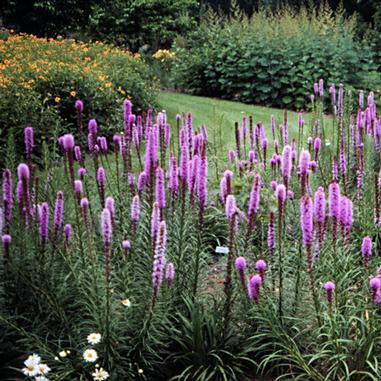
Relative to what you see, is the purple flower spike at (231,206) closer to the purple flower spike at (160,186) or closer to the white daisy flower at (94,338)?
the purple flower spike at (160,186)

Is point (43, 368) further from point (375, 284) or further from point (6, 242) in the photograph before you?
point (375, 284)

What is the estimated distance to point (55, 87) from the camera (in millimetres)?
8414

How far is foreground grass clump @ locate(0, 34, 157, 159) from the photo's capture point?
7297mm

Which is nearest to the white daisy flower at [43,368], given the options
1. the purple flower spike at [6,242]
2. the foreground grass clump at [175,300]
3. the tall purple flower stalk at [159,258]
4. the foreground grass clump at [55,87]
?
the foreground grass clump at [175,300]

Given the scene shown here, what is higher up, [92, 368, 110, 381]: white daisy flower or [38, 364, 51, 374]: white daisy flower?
[38, 364, 51, 374]: white daisy flower

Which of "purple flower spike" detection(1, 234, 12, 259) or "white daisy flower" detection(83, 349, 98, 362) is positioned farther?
"purple flower spike" detection(1, 234, 12, 259)

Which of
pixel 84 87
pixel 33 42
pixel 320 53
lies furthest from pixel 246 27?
pixel 84 87

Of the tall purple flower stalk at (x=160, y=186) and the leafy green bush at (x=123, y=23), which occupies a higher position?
the leafy green bush at (x=123, y=23)

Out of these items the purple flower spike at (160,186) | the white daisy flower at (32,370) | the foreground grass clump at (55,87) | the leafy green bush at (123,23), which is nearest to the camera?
the white daisy flower at (32,370)

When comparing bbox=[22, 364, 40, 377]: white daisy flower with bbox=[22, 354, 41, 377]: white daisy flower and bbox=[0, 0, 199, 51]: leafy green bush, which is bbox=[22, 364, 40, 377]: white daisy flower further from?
bbox=[0, 0, 199, 51]: leafy green bush

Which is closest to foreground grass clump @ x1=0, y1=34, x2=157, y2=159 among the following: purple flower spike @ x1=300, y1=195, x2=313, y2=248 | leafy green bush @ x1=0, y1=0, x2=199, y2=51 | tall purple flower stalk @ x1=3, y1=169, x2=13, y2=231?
tall purple flower stalk @ x1=3, y1=169, x2=13, y2=231

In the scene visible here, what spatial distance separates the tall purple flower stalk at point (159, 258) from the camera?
97.3 inches

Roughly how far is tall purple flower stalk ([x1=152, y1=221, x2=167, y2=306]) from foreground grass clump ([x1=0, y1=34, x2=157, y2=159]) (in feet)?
11.0

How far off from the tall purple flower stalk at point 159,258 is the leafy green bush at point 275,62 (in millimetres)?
10334
